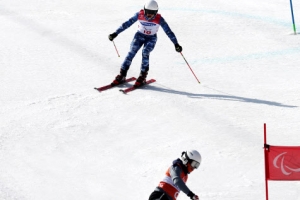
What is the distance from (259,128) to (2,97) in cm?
507

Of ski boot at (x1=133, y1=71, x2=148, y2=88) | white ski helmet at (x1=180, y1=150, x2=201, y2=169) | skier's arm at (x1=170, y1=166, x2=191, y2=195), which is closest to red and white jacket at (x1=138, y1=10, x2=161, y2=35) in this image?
ski boot at (x1=133, y1=71, x2=148, y2=88)

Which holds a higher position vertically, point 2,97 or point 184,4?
point 2,97

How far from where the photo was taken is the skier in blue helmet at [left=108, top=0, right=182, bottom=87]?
12.5 meters

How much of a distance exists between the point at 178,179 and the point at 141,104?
4365mm

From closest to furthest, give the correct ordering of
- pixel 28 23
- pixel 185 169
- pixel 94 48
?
pixel 185 169 < pixel 94 48 < pixel 28 23

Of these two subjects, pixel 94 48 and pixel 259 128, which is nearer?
pixel 259 128

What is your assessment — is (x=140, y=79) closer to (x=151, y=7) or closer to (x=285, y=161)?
(x=151, y=7)

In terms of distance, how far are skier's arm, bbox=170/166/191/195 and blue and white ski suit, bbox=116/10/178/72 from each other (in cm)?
489

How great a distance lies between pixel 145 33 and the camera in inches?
503

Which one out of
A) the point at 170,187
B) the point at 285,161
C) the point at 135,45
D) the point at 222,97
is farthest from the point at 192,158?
the point at 135,45

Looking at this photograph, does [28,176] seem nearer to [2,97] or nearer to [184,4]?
[2,97]

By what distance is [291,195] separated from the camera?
943 cm

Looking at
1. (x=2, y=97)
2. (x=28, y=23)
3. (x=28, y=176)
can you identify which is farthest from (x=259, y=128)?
(x=28, y=23)

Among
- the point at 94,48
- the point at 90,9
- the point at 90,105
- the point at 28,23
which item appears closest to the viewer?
the point at 90,105
